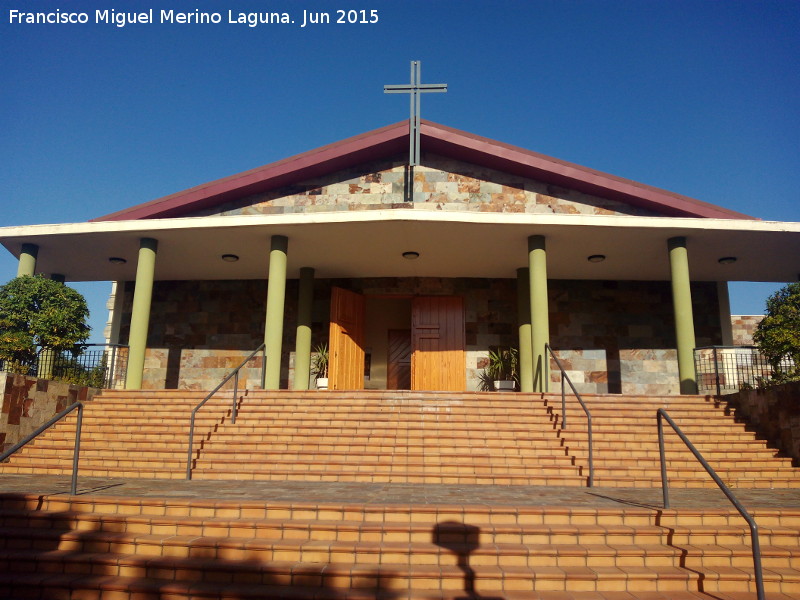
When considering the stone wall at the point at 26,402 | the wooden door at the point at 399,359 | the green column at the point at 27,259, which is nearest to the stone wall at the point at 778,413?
the wooden door at the point at 399,359

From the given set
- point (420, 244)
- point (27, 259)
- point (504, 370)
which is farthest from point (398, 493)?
point (27, 259)

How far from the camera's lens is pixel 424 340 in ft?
47.1

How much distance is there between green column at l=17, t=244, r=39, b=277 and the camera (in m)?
12.4

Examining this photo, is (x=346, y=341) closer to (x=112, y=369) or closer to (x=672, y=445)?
(x=112, y=369)

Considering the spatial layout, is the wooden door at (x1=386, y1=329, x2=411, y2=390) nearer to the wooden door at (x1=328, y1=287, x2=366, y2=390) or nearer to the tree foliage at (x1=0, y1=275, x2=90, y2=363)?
the wooden door at (x1=328, y1=287, x2=366, y2=390)

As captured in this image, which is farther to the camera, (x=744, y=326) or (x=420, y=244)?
(x=744, y=326)

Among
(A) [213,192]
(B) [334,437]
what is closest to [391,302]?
(A) [213,192]

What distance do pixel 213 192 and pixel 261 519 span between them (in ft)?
27.9

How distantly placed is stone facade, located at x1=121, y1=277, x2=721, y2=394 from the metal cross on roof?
3.56 meters

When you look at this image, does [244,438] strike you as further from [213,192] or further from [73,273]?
[73,273]

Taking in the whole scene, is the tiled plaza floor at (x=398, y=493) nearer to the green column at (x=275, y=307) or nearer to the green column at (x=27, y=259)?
the green column at (x=275, y=307)

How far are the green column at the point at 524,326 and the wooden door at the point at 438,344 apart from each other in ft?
4.48

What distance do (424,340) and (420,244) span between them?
2763 millimetres

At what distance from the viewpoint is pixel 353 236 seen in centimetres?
1205
